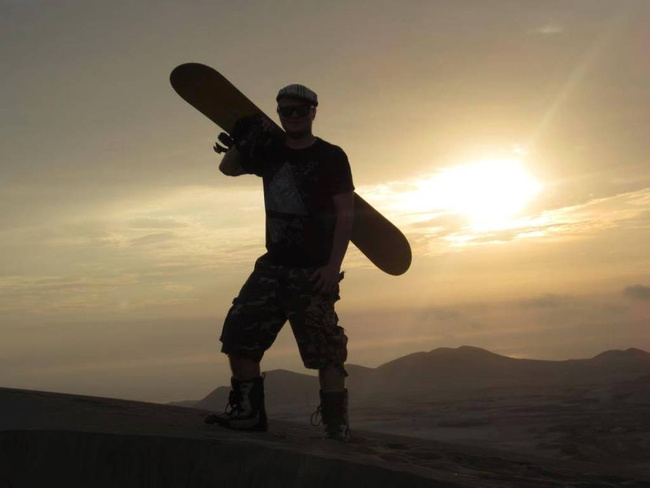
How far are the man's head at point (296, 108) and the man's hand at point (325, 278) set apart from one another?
810 mm

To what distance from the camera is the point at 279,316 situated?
4.25 m

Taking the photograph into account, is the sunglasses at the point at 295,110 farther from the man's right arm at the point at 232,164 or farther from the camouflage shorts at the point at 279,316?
the camouflage shorts at the point at 279,316

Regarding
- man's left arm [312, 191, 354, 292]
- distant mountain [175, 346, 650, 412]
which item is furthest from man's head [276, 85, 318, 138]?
distant mountain [175, 346, 650, 412]

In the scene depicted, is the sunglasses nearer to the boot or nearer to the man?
the man

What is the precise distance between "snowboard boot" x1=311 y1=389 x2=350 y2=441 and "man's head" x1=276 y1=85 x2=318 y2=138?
151cm

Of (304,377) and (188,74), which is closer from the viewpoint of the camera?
(188,74)

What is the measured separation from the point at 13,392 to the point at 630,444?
18.6m

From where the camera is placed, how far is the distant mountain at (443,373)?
213ft

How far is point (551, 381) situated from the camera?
183 feet

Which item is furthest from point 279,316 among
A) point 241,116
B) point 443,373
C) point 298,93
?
point 443,373

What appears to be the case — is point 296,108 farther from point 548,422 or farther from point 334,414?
point 548,422

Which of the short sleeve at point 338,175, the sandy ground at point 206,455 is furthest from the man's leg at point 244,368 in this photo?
the short sleeve at point 338,175

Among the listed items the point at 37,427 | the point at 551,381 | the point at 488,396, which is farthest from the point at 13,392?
the point at 551,381

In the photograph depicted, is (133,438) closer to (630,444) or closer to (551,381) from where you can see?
(630,444)
